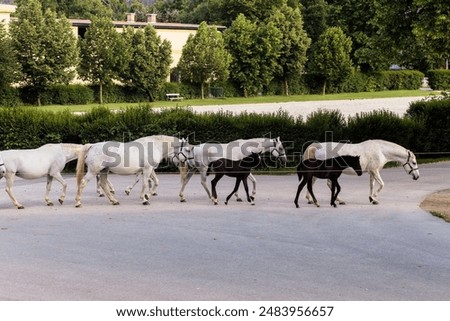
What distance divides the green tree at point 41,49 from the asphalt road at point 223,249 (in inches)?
1720

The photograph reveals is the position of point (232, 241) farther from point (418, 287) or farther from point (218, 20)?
point (218, 20)

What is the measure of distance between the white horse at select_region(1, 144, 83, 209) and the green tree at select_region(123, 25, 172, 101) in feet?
162

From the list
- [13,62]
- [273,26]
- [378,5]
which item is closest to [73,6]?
[273,26]

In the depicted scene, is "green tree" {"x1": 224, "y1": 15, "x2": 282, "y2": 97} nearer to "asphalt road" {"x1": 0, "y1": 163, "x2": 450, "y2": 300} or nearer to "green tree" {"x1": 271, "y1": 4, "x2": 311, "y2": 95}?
"green tree" {"x1": 271, "y1": 4, "x2": 311, "y2": 95}

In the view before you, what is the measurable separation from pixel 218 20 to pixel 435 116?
6917cm

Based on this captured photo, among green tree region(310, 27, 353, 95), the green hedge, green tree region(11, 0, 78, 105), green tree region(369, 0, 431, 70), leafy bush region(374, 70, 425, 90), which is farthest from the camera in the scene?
leafy bush region(374, 70, 425, 90)

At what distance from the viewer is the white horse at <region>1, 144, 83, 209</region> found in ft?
62.3

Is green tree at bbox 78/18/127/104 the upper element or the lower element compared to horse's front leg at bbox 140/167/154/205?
upper

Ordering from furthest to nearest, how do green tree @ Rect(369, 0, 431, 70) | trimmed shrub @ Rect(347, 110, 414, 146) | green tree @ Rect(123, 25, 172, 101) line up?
1. green tree @ Rect(123, 25, 172, 101)
2. green tree @ Rect(369, 0, 431, 70)
3. trimmed shrub @ Rect(347, 110, 414, 146)

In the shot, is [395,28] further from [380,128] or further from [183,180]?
[183,180]

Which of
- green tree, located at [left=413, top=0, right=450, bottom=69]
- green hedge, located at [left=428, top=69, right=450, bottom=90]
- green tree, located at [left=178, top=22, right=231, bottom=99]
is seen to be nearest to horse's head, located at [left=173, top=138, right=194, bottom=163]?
green tree, located at [left=413, top=0, right=450, bottom=69]

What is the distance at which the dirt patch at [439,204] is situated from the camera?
18.2 m

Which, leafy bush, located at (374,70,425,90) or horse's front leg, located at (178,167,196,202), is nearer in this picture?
horse's front leg, located at (178,167,196,202)


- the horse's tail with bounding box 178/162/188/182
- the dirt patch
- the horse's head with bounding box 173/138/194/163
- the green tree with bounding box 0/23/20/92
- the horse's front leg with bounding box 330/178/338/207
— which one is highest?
the green tree with bounding box 0/23/20/92
